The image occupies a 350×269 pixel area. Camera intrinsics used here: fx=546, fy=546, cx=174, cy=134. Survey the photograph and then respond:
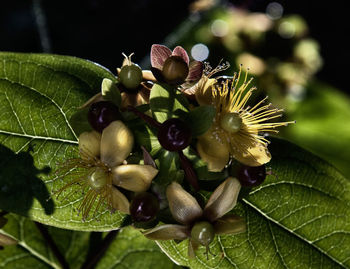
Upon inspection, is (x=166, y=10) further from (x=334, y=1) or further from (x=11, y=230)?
(x=11, y=230)

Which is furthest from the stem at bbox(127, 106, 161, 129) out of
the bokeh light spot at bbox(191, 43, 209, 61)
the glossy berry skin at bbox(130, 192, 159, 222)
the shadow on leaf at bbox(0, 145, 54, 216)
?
the bokeh light spot at bbox(191, 43, 209, 61)

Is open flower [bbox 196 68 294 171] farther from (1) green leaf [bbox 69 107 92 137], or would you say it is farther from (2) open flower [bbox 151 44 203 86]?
(1) green leaf [bbox 69 107 92 137]

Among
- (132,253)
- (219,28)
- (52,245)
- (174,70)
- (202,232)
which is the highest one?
(174,70)

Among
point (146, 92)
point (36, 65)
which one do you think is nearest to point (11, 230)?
Answer: point (36, 65)

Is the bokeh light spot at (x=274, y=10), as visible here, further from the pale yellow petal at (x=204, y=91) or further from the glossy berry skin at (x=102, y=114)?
the glossy berry skin at (x=102, y=114)

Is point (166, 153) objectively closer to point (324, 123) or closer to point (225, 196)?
point (225, 196)

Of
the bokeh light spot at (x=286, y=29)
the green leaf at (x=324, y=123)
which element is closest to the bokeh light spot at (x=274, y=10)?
the bokeh light spot at (x=286, y=29)

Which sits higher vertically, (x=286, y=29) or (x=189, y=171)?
(x=189, y=171)

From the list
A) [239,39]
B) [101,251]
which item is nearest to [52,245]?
[101,251]
